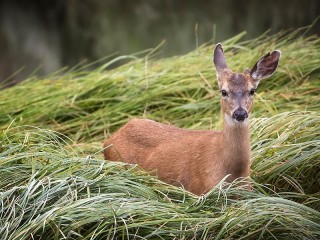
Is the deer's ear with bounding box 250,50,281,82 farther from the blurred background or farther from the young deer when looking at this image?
the blurred background

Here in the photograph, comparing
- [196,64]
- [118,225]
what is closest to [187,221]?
[118,225]

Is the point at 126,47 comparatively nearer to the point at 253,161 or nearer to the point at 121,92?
the point at 121,92

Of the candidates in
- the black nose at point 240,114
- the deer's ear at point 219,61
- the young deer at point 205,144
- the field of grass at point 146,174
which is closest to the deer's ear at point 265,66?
the young deer at point 205,144

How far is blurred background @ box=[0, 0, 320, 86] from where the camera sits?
50.7 feet

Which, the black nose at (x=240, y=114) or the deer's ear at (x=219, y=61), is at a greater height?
the deer's ear at (x=219, y=61)

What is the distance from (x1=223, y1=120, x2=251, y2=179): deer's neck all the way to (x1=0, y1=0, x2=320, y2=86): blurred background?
8505mm

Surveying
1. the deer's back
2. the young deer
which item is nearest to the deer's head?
the young deer

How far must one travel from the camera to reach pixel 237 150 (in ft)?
19.7

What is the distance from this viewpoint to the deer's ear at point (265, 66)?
6.25m

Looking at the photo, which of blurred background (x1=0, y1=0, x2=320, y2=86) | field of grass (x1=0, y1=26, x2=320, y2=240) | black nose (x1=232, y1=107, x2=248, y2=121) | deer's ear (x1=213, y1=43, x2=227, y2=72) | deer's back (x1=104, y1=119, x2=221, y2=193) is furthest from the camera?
blurred background (x1=0, y1=0, x2=320, y2=86)

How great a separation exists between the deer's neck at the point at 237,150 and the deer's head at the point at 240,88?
0.05 meters

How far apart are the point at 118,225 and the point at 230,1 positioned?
13.2 m

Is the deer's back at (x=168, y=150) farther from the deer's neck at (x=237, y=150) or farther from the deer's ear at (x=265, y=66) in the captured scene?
the deer's ear at (x=265, y=66)

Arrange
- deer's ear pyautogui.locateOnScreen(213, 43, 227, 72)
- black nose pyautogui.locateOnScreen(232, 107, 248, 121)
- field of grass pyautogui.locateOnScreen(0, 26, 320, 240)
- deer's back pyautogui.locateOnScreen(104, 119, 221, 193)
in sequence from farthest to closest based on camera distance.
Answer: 1. deer's ear pyautogui.locateOnScreen(213, 43, 227, 72)
2. deer's back pyautogui.locateOnScreen(104, 119, 221, 193)
3. black nose pyautogui.locateOnScreen(232, 107, 248, 121)
4. field of grass pyautogui.locateOnScreen(0, 26, 320, 240)
